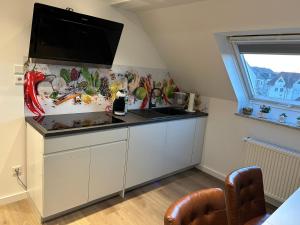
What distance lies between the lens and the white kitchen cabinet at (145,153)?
2459 millimetres

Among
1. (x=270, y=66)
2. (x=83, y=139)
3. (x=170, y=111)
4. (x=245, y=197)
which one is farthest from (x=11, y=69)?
(x=270, y=66)

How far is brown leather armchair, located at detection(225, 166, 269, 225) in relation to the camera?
1360 mm

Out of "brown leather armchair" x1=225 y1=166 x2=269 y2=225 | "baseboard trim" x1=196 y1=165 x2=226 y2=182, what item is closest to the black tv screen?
"brown leather armchair" x1=225 y1=166 x2=269 y2=225

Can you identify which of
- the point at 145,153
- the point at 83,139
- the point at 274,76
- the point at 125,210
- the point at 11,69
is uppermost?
the point at 274,76

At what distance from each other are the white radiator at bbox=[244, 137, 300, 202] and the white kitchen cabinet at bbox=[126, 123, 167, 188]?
3.28 ft

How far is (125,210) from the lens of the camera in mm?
2336

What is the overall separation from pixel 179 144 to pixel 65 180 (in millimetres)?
1459

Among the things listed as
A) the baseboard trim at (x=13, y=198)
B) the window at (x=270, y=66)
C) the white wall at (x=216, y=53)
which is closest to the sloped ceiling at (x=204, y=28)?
the white wall at (x=216, y=53)

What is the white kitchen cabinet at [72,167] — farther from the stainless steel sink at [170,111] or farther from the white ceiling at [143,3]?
the white ceiling at [143,3]

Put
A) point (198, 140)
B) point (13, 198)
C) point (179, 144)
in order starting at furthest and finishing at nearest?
point (198, 140)
point (179, 144)
point (13, 198)

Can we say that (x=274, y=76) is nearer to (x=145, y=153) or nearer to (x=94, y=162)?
(x=145, y=153)

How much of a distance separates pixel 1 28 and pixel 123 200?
1.94 meters

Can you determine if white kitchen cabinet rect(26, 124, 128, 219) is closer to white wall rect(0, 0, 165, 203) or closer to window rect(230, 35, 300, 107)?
white wall rect(0, 0, 165, 203)

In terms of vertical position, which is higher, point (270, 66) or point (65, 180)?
point (270, 66)
